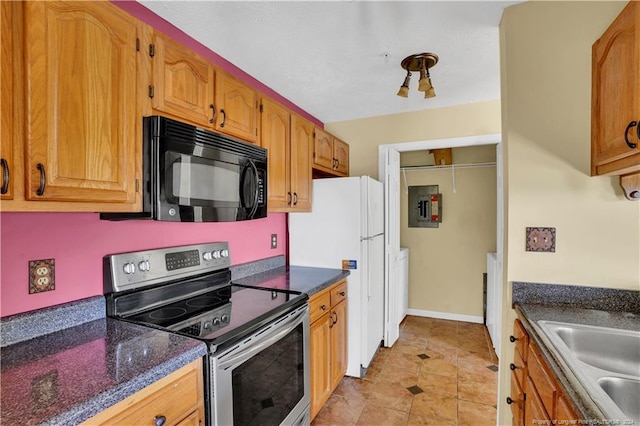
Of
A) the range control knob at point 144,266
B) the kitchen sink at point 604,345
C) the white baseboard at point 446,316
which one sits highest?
the range control knob at point 144,266

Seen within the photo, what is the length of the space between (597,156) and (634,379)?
92 centimetres

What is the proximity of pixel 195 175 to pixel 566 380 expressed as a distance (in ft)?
5.13

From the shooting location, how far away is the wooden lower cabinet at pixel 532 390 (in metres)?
0.97

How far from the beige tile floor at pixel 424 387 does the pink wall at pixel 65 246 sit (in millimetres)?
1553

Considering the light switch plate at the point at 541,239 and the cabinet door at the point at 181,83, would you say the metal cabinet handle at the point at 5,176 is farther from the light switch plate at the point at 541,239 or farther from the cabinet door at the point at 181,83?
the light switch plate at the point at 541,239

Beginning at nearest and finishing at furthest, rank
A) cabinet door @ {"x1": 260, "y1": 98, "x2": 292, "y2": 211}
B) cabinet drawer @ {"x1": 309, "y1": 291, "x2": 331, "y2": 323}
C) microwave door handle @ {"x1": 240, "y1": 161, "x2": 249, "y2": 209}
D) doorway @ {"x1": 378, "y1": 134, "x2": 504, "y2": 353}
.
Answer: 1. microwave door handle @ {"x1": 240, "y1": 161, "x2": 249, "y2": 209}
2. cabinet drawer @ {"x1": 309, "y1": 291, "x2": 331, "y2": 323}
3. cabinet door @ {"x1": 260, "y1": 98, "x2": 292, "y2": 211}
4. doorway @ {"x1": 378, "y1": 134, "x2": 504, "y2": 353}

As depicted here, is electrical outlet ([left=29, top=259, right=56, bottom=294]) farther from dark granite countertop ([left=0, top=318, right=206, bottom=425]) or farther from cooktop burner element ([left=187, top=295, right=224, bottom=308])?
cooktop burner element ([left=187, top=295, right=224, bottom=308])

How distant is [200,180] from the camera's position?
1.46 meters

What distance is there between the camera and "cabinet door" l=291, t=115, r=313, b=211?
7.45 feet

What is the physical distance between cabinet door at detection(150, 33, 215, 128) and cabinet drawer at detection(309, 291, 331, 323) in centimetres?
119

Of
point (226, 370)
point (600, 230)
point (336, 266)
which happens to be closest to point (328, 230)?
point (336, 266)

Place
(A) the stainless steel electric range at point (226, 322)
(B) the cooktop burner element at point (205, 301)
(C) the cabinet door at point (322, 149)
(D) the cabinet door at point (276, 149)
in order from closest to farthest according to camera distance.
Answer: (A) the stainless steel electric range at point (226, 322) < (B) the cooktop burner element at point (205, 301) < (D) the cabinet door at point (276, 149) < (C) the cabinet door at point (322, 149)

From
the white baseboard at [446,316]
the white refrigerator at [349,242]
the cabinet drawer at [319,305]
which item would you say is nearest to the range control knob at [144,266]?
the cabinet drawer at [319,305]

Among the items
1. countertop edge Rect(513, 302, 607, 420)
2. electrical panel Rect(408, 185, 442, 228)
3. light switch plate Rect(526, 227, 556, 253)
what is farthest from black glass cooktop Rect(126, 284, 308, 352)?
electrical panel Rect(408, 185, 442, 228)
